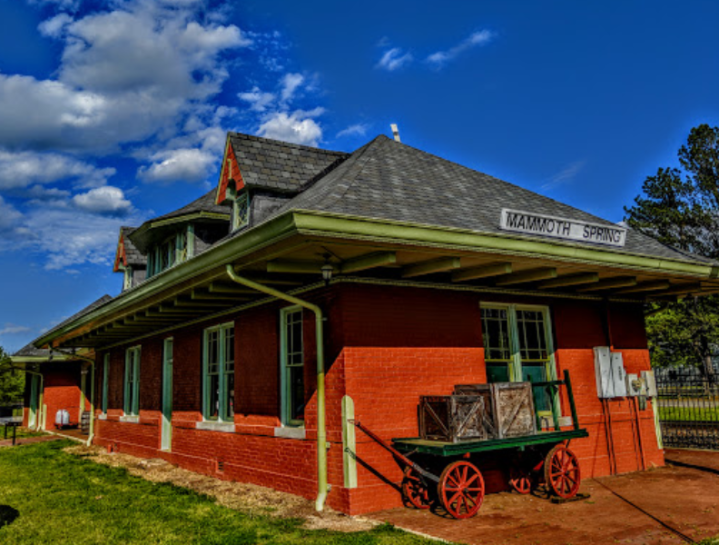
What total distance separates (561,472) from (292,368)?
4673 millimetres

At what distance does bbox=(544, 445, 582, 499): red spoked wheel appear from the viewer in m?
8.62

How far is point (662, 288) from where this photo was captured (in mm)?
11438

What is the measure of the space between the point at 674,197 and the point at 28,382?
4453 cm

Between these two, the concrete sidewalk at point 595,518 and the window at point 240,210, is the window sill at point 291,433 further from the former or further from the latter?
the window at point 240,210

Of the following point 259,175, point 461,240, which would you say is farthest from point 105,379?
point 461,240

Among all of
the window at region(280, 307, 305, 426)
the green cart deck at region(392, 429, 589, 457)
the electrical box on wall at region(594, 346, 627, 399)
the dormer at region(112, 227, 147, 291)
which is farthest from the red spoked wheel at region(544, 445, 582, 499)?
the dormer at region(112, 227, 147, 291)

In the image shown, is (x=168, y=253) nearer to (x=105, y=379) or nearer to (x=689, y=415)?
(x=105, y=379)

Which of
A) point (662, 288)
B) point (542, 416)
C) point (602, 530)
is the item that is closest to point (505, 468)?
point (542, 416)

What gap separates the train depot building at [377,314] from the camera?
8.05 meters

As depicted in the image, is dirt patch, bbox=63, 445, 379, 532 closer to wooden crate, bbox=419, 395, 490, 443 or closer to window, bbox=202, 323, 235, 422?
window, bbox=202, 323, 235, 422

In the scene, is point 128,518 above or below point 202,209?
below

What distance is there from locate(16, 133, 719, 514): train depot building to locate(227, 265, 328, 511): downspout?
2cm

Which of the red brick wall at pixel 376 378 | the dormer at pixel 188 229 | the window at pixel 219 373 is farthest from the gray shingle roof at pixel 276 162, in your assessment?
the window at pixel 219 373

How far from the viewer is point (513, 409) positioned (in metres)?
8.24
